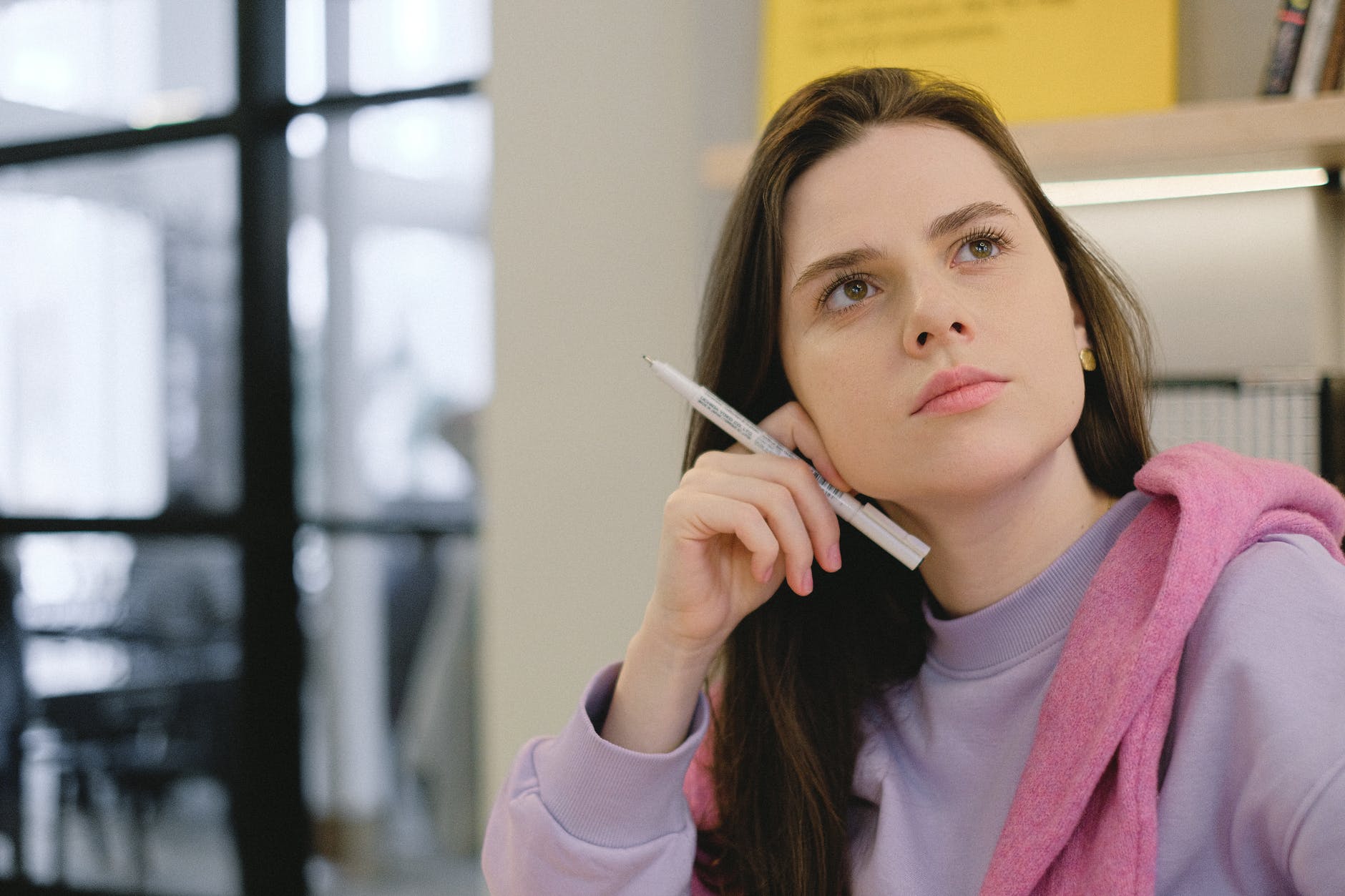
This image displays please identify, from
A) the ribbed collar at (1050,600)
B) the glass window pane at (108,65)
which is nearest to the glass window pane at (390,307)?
the glass window pane at (108,65)

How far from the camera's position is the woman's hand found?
3.24ft

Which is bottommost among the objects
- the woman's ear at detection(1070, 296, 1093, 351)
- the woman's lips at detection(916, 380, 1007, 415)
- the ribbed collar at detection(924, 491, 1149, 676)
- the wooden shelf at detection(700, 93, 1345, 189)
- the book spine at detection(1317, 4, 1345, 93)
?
the ribbed collar at detection(924, 491, 1149, 676)

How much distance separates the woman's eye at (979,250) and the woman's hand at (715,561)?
0.21 metres

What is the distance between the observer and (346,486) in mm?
2777

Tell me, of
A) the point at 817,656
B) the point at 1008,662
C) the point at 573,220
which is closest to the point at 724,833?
the point at 817,656

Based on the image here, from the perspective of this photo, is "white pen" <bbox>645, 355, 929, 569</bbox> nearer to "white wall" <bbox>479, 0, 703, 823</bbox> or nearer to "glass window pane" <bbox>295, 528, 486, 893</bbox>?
"white wall" <bbox>479, 0, 703, 823</bbox>

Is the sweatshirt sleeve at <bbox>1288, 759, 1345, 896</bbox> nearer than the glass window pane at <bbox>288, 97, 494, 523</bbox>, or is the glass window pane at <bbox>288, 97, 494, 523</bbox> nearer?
the sweatshirt sleeve at <bbox>1288, 759, 1345, 896</bbox>

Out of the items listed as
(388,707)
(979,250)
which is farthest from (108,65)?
(979,250)

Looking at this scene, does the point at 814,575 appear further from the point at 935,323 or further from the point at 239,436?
the point at 239,436

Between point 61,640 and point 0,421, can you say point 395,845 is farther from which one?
point 0,421

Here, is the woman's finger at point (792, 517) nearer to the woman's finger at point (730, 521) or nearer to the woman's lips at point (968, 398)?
the woman's finger at point (730, 521)

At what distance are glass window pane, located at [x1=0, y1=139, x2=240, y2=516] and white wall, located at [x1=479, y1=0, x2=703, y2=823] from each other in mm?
1104

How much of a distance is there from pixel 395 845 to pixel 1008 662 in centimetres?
218

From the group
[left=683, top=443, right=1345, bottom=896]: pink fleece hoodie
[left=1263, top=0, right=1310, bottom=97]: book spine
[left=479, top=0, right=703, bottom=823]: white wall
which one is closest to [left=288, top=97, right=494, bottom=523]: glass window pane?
[left=479, top=0, right=703, bottom=823]: white wall
